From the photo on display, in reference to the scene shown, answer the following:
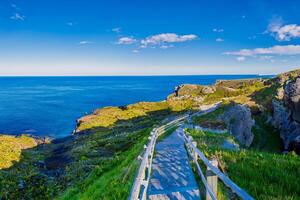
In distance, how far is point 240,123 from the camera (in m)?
37.3

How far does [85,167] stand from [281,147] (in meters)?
23.1

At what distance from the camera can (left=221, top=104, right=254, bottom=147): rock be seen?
36.6 meters

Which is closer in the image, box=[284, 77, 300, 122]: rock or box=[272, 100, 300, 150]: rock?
box=[284, 77, 300, 122]: rock

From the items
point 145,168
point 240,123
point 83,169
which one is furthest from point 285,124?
point 145,168

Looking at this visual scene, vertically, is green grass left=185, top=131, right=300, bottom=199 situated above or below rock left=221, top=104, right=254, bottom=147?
above

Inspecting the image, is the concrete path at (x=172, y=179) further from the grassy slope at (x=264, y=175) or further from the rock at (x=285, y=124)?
the rock at (x=285, y=124)

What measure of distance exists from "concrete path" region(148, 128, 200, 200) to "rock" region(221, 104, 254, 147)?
2155 cm

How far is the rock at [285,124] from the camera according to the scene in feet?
113

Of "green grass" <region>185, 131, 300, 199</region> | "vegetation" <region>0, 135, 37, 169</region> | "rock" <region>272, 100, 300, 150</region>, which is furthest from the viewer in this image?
"rock" <region>272, 100, 300, 150</region>

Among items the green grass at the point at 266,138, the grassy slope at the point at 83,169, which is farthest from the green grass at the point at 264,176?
the green grass at the point at 266,138

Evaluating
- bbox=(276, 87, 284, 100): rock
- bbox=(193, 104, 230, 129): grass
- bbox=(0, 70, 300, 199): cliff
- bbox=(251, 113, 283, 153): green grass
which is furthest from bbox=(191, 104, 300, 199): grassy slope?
bbox=(276, 87, 284, 100): rock

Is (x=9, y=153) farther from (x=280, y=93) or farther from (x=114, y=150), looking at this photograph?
(x=280, y=93)

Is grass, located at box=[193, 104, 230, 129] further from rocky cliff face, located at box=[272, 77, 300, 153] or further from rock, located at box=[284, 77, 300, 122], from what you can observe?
rock, located at box=[284, 77, 300, 122]

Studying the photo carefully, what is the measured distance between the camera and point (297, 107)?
110 feet
